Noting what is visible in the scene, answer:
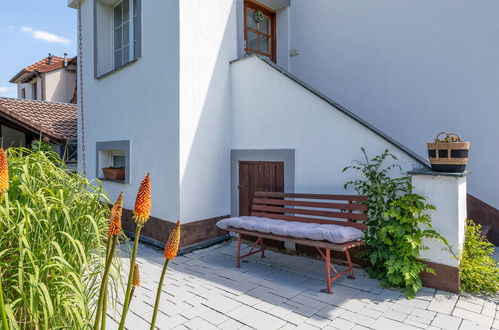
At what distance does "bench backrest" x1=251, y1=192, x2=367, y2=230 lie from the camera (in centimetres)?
401

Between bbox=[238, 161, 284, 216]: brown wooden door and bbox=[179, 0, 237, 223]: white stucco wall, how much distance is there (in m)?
0.30

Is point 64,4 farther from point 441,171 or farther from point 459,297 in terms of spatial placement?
point 459,297

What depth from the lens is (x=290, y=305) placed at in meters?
3.29

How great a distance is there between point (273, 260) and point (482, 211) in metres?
3.33

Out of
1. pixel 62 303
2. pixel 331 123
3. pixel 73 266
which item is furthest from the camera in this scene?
pixel 331 123

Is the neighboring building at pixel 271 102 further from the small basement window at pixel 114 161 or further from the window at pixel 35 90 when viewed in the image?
the window at pixel 35 90

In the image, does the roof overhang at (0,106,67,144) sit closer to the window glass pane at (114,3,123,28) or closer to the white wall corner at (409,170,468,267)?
the window glass pane at (114,3,123,28)

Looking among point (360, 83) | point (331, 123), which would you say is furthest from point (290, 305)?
point (360, 83)

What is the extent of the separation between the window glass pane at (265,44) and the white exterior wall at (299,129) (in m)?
1.88

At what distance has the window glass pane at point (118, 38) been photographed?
7.12 meters

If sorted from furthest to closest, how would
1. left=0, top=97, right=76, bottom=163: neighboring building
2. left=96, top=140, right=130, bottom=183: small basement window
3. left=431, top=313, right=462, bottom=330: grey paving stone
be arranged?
1. left=0, top=97, right=76, bottom=163: neighboring building
2. left=96, top=140, right=130, bottom=183: small basement window
3. left=431, top=313, right=462, bottom=330: grey paving stone

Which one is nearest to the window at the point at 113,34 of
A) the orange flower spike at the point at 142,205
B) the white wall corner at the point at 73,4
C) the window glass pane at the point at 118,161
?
the white wall corner at the point at 73,4

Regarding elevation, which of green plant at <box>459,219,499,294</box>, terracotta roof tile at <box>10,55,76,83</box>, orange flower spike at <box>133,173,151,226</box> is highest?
terracotta roof tile at <box>10,55,76,83</box>

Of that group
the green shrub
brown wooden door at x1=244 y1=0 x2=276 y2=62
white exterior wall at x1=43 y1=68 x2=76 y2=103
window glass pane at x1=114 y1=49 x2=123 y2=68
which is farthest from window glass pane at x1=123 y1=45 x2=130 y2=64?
white exterior wall at x1=43 y1=68 x2=76 y2=103
